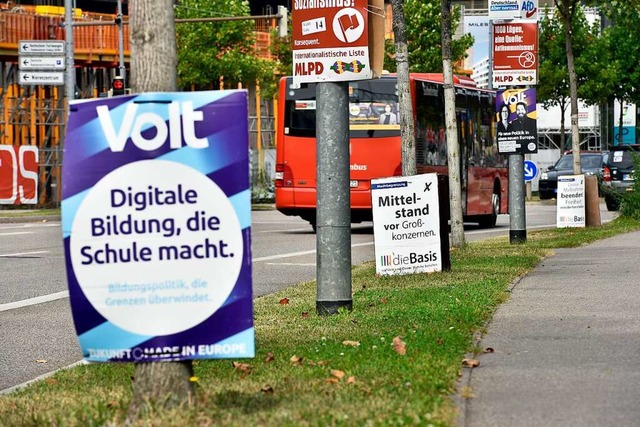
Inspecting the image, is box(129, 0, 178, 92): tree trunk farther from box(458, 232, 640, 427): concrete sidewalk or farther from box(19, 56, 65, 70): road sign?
box(19, 56, 65, 70): road sign

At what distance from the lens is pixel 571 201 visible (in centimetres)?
2659

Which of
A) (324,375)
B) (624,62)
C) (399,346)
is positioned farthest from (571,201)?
(624,62)

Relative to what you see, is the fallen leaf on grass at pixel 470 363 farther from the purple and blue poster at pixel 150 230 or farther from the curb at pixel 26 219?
the curb at pixel 26 219

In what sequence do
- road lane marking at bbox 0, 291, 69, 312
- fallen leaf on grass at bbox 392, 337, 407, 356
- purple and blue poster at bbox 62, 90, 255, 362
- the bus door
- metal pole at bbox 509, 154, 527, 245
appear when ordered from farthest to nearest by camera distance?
1. the bus door
2. metal pole at bbox 509, 154, 527, 245
3. road lane marking at bbox 0, 291, 69, 312
4. fallen leaf on grass at bbox 392, 337, 407, 356
5. purple and blue poster at bbox 62, 90, 255, 362

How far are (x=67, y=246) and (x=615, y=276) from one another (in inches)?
378

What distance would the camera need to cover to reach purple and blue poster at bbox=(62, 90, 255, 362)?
620 cm

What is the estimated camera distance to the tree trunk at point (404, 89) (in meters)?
16.7

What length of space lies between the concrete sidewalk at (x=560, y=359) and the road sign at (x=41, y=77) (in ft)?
87.5

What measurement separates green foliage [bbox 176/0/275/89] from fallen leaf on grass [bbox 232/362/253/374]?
43.8 metres

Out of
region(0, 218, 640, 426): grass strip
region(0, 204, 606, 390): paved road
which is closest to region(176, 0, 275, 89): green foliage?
region(0, 204, 606, 390): paved road

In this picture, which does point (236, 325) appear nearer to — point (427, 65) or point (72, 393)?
point (72, 393)

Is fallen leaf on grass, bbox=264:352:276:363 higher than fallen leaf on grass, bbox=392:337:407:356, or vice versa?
fallen leaf on grass, bbox=392:337:407:356

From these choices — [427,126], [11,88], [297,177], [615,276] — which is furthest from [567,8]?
[11,88]

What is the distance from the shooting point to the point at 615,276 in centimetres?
1490
